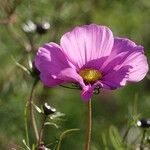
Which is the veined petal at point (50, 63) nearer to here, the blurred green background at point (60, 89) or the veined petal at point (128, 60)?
the veined petal at point (128, 60)

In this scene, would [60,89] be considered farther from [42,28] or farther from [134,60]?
[134,60]

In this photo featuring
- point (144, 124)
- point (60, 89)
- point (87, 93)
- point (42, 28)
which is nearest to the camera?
point (87, 93)

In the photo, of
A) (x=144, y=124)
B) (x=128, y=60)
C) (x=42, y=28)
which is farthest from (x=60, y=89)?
(x=128, y=60)

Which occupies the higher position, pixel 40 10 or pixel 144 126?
pixel 40 10

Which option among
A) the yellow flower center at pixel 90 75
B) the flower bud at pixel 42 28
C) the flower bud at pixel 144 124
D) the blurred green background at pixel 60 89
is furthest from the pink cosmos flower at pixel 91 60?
the blurred green background at pixel 60 89

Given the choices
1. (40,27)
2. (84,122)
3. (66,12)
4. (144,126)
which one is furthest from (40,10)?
(144,126)

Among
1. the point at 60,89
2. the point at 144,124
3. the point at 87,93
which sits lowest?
the point at 60,89

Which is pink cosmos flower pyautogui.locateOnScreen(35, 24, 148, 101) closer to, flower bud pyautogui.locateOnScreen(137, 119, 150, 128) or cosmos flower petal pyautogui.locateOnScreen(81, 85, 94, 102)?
cosmos flower petal pyautogui.locateOnScreen(81, 85, 94, 102)

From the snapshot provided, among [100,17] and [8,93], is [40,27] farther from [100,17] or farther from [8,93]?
[100,17]
